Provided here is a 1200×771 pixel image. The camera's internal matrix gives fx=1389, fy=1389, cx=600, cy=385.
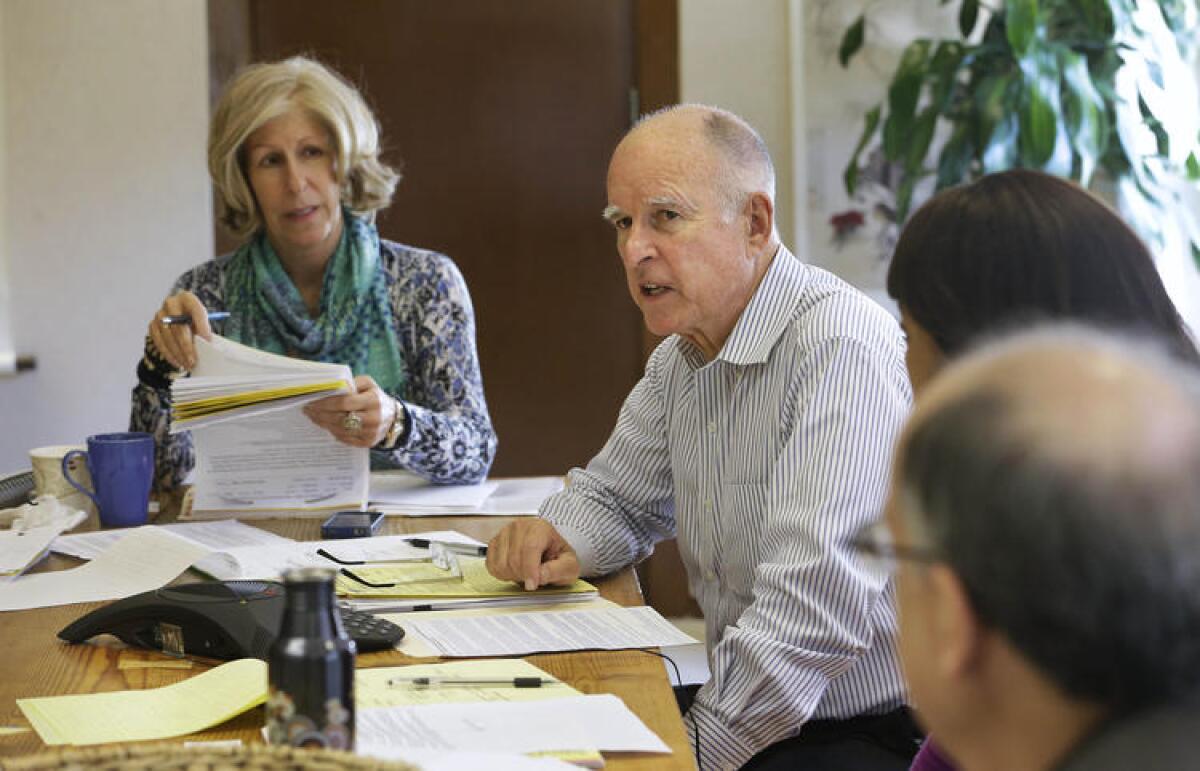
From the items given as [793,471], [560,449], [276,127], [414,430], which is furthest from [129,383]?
[793,471]

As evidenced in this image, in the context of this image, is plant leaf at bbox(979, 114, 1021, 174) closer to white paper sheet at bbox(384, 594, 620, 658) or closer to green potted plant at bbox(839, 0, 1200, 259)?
green potted plant at bbox(839, 0, 1200, 259)

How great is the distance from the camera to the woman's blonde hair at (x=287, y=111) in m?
2.58

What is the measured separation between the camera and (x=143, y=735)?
116 cm

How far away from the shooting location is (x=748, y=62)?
145 inches

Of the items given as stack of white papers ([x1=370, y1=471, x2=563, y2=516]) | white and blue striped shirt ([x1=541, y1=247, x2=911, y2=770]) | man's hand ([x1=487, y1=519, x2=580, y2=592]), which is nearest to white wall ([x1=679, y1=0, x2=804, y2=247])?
stack of white papers ([x1=370, y1=471, x2=563, y2=516])

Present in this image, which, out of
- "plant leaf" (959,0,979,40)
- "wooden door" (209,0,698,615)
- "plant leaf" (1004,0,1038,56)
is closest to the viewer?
"plant leaf" (1004,0,1038,56)

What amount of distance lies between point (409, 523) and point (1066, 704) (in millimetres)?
1515

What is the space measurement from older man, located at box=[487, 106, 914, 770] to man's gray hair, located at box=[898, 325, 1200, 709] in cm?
84

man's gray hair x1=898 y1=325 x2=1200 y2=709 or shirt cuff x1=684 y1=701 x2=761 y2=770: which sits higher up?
man's gray hair x1=898 y1=325 x2=1200 y2=709

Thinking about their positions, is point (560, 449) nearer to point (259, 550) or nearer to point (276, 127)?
point (276, 127)

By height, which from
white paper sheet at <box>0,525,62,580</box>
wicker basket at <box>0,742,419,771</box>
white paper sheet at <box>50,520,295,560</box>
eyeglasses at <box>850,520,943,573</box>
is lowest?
white paper sheet at <box>50,520,295,560</box>

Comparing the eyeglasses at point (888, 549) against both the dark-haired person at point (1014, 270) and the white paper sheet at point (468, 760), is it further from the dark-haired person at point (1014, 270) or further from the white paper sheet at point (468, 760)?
the dark-haired person at point (1014, 270)

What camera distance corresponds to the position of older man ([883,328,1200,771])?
0.64 meters

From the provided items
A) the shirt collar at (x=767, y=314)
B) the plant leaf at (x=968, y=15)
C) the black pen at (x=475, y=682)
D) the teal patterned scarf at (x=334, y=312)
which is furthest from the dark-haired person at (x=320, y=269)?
the plant leaf at (x=968, y=15)
